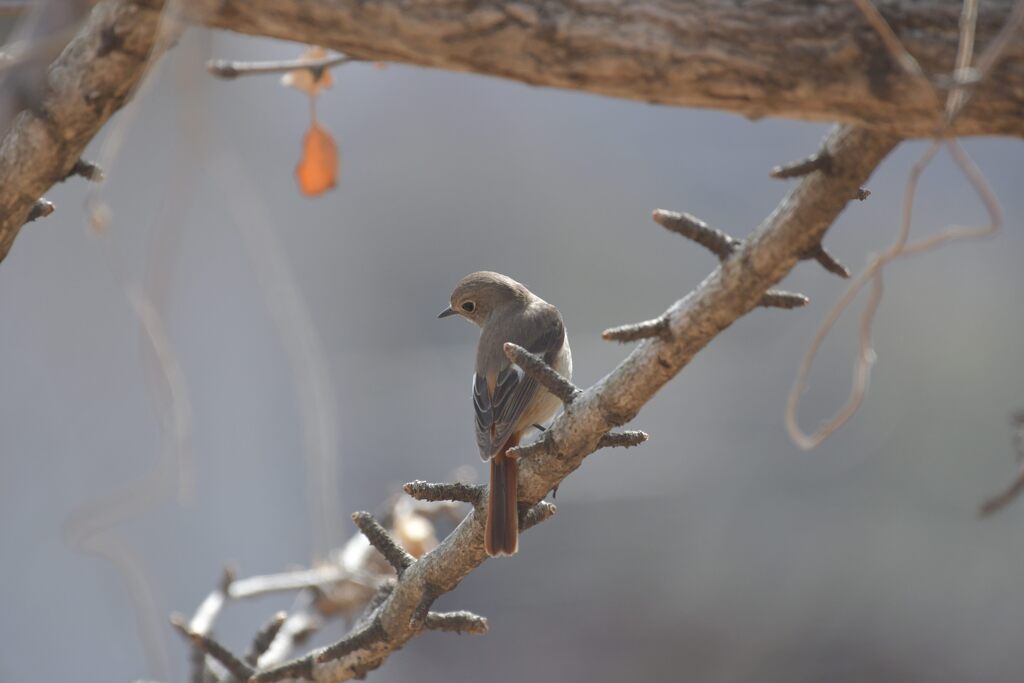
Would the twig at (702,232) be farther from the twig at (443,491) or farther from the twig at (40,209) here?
the twig at (40,209)

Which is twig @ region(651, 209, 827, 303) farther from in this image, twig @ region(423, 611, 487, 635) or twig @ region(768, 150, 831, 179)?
twig @ region(423, 611, 487, 635)

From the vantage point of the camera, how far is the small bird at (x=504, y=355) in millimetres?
3039

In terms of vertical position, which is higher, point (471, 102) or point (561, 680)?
point (471, 102)

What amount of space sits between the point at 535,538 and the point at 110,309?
319 centimetres

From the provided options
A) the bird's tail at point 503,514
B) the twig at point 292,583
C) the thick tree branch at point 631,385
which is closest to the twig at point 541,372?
the thick tree branch at point 631,385

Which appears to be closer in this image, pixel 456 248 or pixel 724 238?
pixel 724 238

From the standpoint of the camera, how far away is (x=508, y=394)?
10.3 feet

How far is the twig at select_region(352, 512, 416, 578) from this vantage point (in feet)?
6.53

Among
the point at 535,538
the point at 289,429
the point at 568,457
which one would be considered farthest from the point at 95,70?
the point at 289,429

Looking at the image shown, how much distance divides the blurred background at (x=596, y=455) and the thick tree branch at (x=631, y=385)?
4.32 metres

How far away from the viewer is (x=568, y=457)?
6.15ft

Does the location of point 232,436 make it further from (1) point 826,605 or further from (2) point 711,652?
(1) point 826,605

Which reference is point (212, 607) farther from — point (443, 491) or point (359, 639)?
point (443, 491)

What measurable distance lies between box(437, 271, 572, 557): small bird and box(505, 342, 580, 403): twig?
23.1 inches
